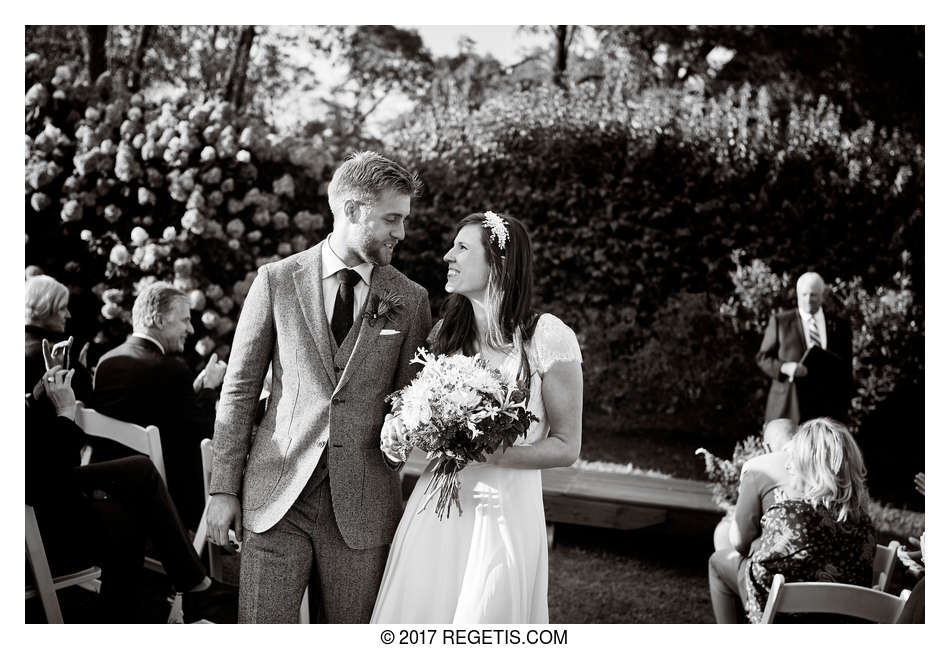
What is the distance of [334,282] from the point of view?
2.93 m

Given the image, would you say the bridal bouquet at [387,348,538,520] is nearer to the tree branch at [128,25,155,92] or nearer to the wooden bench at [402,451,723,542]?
the wooden bench at [402,451,723,542]

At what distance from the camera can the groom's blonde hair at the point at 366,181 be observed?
9.32ft

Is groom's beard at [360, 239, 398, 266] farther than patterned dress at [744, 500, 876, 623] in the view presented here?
No

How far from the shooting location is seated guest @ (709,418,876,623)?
347 centimetres

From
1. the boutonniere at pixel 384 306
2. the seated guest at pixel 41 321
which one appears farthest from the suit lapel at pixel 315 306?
the seated guest at pixel 41 321

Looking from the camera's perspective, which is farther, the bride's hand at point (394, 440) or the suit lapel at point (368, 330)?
the suit lapel at point (368, 330)

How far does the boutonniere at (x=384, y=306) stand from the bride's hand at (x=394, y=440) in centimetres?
35

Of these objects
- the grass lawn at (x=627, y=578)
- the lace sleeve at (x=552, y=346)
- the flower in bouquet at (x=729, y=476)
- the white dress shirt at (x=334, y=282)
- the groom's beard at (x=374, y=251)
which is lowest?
the grass lawn at (x=627, y=578)

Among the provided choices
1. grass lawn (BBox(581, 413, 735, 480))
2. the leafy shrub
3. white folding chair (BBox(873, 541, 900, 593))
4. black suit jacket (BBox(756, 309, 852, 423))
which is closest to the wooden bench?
grass lawn (BBox(581, 413, 735, 480))

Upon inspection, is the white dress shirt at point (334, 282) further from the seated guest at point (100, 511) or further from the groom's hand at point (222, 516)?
the seated guest at point (100, 511)

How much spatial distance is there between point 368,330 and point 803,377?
3.56 meters

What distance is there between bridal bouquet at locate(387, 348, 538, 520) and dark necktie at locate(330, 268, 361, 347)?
31 centimetres

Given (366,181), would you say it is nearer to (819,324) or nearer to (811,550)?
(811,550)
